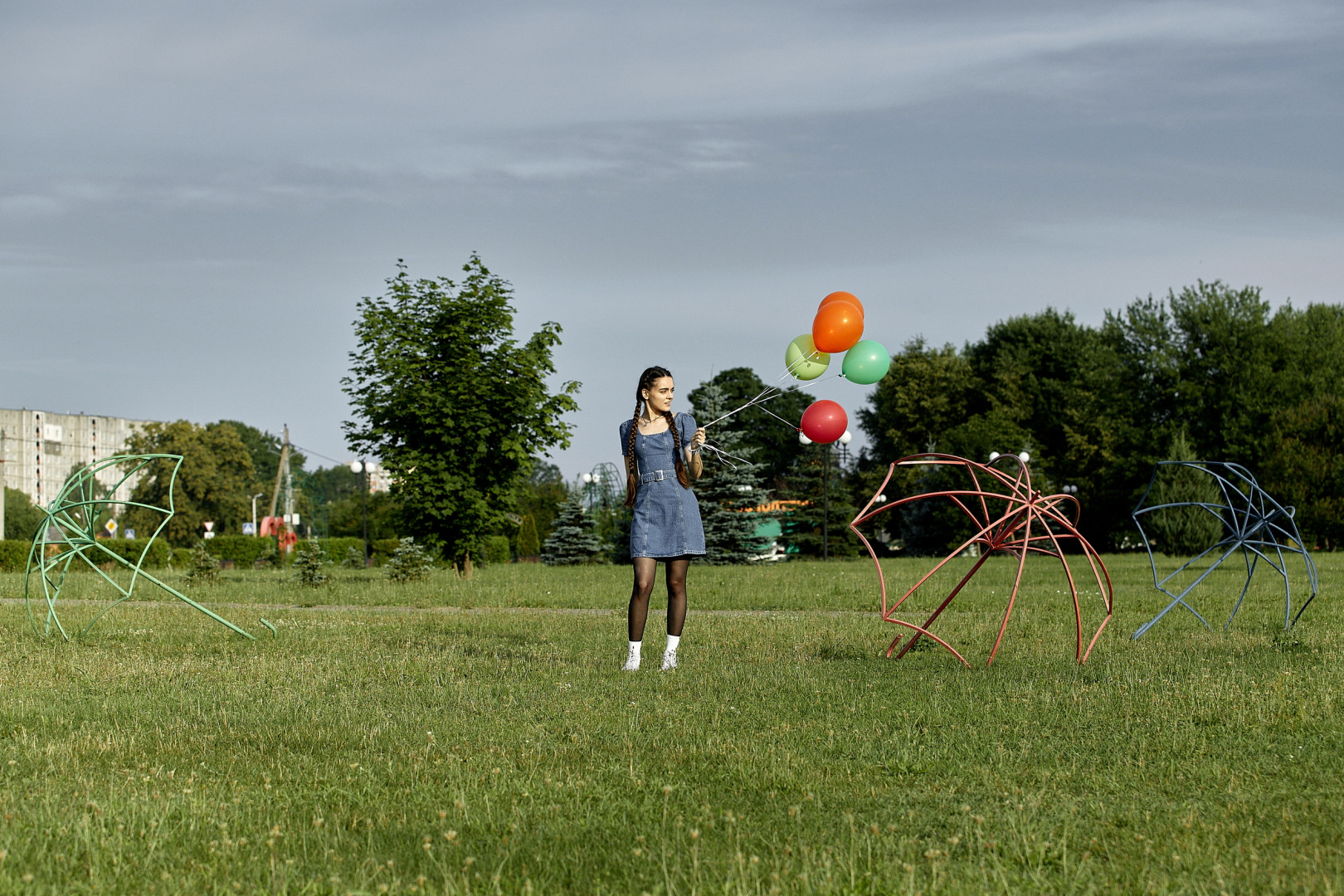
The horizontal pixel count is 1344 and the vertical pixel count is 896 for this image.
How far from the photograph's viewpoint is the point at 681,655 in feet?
28.1

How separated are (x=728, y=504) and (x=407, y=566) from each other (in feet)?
61.2

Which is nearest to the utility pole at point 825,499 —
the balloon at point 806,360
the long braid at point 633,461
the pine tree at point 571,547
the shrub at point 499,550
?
the pine tree at point 571,547

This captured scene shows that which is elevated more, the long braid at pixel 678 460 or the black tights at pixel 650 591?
the long braid at pixel 678 460

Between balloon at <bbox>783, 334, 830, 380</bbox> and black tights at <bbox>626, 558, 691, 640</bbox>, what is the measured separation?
1889 millimetres

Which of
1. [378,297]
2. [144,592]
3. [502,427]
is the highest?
[378,297]

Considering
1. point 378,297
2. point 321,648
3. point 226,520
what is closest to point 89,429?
point 226,520

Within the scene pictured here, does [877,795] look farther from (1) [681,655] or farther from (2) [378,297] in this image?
(2) [378,297]

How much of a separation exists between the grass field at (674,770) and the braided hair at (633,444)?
1.29 metres

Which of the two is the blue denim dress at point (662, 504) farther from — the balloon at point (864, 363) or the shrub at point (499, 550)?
the shrub at point (499, 550)

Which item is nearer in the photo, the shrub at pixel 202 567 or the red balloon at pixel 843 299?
the red balloon at pixel 843 299

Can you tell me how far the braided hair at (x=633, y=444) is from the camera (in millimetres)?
7906

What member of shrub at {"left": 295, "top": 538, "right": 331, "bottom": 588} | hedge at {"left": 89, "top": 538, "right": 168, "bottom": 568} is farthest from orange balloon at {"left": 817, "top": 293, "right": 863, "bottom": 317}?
hedge at {"left": 89, "top": 538, "right": 168, "bottom": 568}

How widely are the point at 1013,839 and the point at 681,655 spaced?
5.04m

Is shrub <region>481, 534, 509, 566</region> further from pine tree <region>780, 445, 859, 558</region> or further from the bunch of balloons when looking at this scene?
the bunch of balloons
